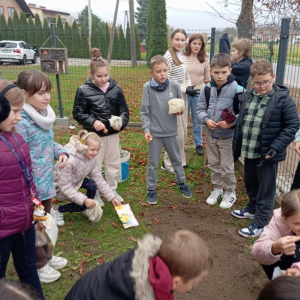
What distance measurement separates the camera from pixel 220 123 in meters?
3.82

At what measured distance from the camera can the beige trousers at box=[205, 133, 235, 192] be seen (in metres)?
4.05

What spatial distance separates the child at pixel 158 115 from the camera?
3941 millimetres

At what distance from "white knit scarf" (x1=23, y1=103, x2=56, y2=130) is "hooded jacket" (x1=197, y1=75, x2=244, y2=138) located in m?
2.09

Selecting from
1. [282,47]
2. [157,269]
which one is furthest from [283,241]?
[282,47]

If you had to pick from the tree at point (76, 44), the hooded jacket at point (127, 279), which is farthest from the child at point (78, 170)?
the tree at point (76, 44)

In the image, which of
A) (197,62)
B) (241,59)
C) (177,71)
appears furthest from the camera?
(197,62)

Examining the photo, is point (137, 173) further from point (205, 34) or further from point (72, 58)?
point (72, 58)

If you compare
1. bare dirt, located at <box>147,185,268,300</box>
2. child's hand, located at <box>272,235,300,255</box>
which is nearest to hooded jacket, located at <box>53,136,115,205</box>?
bare dirt, located at <box>147,185,268,300</box>

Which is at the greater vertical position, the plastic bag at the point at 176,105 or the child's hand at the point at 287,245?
the plastic bag at the point at 176,105

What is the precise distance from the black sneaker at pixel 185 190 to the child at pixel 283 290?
10.2 ft

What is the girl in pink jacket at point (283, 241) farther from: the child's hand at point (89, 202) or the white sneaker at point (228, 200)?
the child's hand at point (89, 202)

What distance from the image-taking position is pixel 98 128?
3.85 m

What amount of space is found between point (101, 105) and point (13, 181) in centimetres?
205

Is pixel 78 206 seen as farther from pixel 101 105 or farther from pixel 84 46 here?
pixel 84 46
